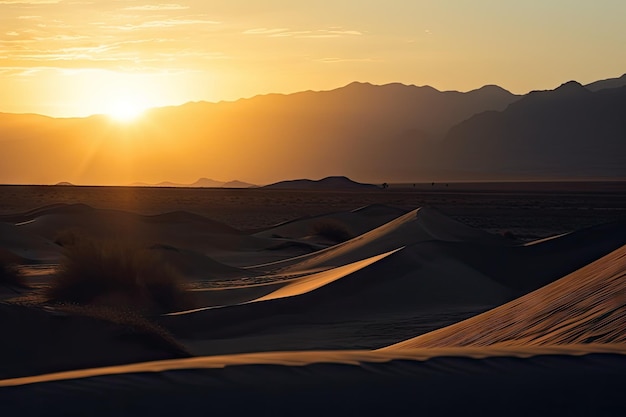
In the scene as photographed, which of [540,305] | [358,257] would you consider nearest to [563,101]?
[358,257]

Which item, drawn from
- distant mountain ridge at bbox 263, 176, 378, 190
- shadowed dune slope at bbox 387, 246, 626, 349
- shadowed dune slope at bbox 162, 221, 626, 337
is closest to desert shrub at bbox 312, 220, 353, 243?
shadowed dune slope at bbox 162, 221, 626, 337

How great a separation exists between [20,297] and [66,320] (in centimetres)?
865

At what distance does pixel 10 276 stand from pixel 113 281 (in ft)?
11.9

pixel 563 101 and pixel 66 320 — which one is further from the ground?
pixel 563 101

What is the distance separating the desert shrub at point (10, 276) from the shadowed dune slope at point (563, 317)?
1151 centimetres

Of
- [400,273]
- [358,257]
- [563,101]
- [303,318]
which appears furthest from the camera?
[563,101]

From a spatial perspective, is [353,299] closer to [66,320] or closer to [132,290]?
[132,290]

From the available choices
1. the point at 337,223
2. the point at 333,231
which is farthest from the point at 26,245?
the point at 337,223

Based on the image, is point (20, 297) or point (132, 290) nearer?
point (132, 290)

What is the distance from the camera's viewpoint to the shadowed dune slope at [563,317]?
21.5 ft

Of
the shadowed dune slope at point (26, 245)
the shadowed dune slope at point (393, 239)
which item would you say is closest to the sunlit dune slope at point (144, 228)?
the shadowed dune slope at point (26, 245)

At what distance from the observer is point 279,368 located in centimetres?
492

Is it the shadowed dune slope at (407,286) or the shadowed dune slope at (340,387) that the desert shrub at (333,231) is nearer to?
the shadowed dune slope at (407,286)

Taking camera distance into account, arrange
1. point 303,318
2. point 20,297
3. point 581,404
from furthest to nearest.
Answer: point 20,297, point 303,318, point 581,404
